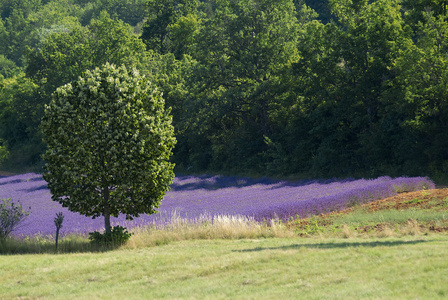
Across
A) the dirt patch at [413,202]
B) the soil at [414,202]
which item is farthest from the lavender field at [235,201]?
the soil at [414,202]

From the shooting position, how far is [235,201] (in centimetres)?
2695

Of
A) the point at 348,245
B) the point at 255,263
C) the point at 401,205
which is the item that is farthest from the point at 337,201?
the point at 255,263

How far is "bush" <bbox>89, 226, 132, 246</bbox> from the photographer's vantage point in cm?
1720

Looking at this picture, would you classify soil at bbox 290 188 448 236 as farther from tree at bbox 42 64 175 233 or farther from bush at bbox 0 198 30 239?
bush at bbox 0 198 30 239

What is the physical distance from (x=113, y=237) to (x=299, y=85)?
26.5 metres

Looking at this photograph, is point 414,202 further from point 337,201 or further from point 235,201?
point 235,201

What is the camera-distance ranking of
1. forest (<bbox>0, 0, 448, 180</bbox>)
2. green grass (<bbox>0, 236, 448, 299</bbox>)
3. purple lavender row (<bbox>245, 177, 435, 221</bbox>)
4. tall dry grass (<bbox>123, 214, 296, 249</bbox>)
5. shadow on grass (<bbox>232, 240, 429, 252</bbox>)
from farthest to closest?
1. forest (<bbox>0, 0, 448, 180</bbox>)
2. purple lavender row (<bbox>245, 177, 435, 221</bbox>)
3. tall dry grass (<bbox>123, 214, 296, 249</bbox>)
4. shadow on grass (<bbox>232, 240, 429, 252</bbox>)
5. green grass (<bbox>0, 236, 448, 299</bbox>)

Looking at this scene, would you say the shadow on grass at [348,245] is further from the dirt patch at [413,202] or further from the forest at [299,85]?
the forest at [299,85]

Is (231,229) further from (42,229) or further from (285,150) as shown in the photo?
(285,150)

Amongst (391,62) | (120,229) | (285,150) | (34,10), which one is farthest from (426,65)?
(34,10)

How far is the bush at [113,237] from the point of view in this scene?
56.4 ft

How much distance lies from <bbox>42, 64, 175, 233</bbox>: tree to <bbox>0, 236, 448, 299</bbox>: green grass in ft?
8.55

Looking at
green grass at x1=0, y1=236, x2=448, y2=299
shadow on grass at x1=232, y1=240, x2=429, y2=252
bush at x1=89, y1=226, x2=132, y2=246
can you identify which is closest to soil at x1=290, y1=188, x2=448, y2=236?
green grass at x1=0, y1=236, x2=448, y2=299

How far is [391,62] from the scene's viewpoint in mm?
35625
